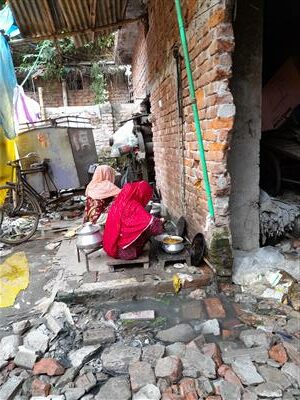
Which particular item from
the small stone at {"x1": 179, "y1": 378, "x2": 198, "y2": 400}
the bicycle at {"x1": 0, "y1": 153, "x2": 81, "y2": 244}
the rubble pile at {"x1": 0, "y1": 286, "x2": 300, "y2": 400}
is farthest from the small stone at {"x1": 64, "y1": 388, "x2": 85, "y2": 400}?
the bicycle at {"x1": 0, "y1": 153, "x2": 81, "y2": 244}

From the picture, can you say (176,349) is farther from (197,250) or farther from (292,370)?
(197,250)

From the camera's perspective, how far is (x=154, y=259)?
384 cm

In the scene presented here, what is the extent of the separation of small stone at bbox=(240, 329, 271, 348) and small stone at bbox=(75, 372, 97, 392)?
1220 mm

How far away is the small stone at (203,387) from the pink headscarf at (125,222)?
1.69 meters

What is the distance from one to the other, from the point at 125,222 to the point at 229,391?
200cm

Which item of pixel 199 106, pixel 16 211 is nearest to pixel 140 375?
pixel 199 106

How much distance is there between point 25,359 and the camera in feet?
8.35

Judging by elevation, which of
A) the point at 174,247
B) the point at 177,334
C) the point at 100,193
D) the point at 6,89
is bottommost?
the point at 177,334

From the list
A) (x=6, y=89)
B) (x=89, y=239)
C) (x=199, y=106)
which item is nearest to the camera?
(x=199, y=106)

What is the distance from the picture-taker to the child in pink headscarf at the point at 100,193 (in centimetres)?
508

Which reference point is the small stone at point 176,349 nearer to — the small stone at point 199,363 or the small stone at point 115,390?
the small stone at point 199,363

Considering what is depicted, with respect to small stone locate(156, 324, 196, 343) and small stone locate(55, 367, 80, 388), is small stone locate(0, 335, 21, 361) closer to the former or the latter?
small stone locate(55, 367, 80, 388)

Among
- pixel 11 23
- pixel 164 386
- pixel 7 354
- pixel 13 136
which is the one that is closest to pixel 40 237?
pixel 13 136

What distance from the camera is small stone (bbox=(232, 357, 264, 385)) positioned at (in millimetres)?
2166
